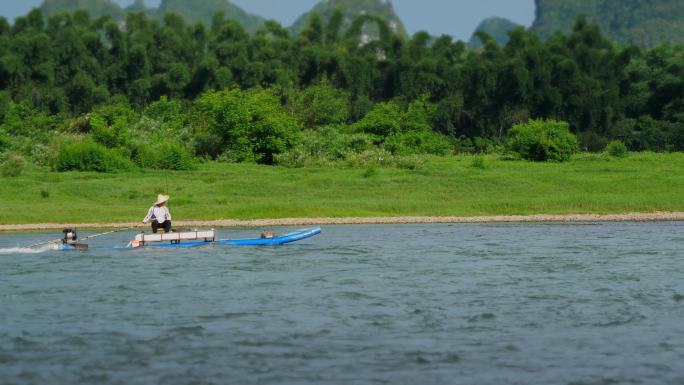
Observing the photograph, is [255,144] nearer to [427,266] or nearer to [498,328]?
[427,266]

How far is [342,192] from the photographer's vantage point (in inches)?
2159

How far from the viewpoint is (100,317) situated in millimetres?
22219

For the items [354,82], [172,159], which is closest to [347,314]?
[172,159]

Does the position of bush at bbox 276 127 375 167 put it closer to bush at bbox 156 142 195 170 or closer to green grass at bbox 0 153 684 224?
green grass at bbox 0 153 684 224

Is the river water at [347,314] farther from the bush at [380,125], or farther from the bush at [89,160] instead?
the bush at [380,125]

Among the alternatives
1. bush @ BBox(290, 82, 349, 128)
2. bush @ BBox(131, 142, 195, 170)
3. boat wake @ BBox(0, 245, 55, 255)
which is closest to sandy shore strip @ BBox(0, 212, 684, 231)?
boat wake @ BBox(0, 245, 55, 255)

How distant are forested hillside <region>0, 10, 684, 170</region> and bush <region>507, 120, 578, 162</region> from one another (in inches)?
454

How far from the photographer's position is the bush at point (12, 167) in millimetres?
58281

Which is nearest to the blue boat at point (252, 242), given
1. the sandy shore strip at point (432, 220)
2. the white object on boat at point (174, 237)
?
the white object on boat at point (174, 237)

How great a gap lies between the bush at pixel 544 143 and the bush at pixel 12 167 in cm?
3343

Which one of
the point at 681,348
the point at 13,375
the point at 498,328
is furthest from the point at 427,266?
the point at 13,375

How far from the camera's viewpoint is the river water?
55.3 ft

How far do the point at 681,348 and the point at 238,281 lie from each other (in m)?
13.2

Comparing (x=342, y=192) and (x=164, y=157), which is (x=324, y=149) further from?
(x=342, y=192)
